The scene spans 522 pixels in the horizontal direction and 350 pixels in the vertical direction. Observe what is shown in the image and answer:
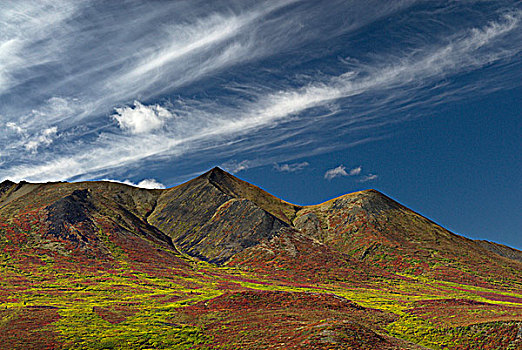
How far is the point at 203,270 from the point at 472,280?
9165 centimetres

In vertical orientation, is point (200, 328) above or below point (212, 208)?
below

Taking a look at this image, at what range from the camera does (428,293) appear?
103812mm

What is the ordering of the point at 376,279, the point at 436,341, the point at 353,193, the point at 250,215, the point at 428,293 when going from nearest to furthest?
the point at 436,341
the point at 428,293
the point at 376,279
the point at 250,215
the point at 353,193

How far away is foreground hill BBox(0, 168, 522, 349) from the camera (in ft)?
137

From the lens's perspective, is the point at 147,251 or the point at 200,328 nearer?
the point at 200,328

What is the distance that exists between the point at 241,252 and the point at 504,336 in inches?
4299

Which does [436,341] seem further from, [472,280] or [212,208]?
[212,208]

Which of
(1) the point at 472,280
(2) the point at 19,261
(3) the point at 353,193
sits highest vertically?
(3) the point at 353,193

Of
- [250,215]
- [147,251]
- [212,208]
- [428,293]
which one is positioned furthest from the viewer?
[212,208]

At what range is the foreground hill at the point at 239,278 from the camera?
41.7 m

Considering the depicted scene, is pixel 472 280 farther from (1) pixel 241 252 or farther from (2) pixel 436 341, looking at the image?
(2) pixel 436 341

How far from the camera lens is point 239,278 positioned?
114062 mm

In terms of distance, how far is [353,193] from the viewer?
19688 cm

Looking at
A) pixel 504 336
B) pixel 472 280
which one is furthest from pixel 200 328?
pixel 472 280
